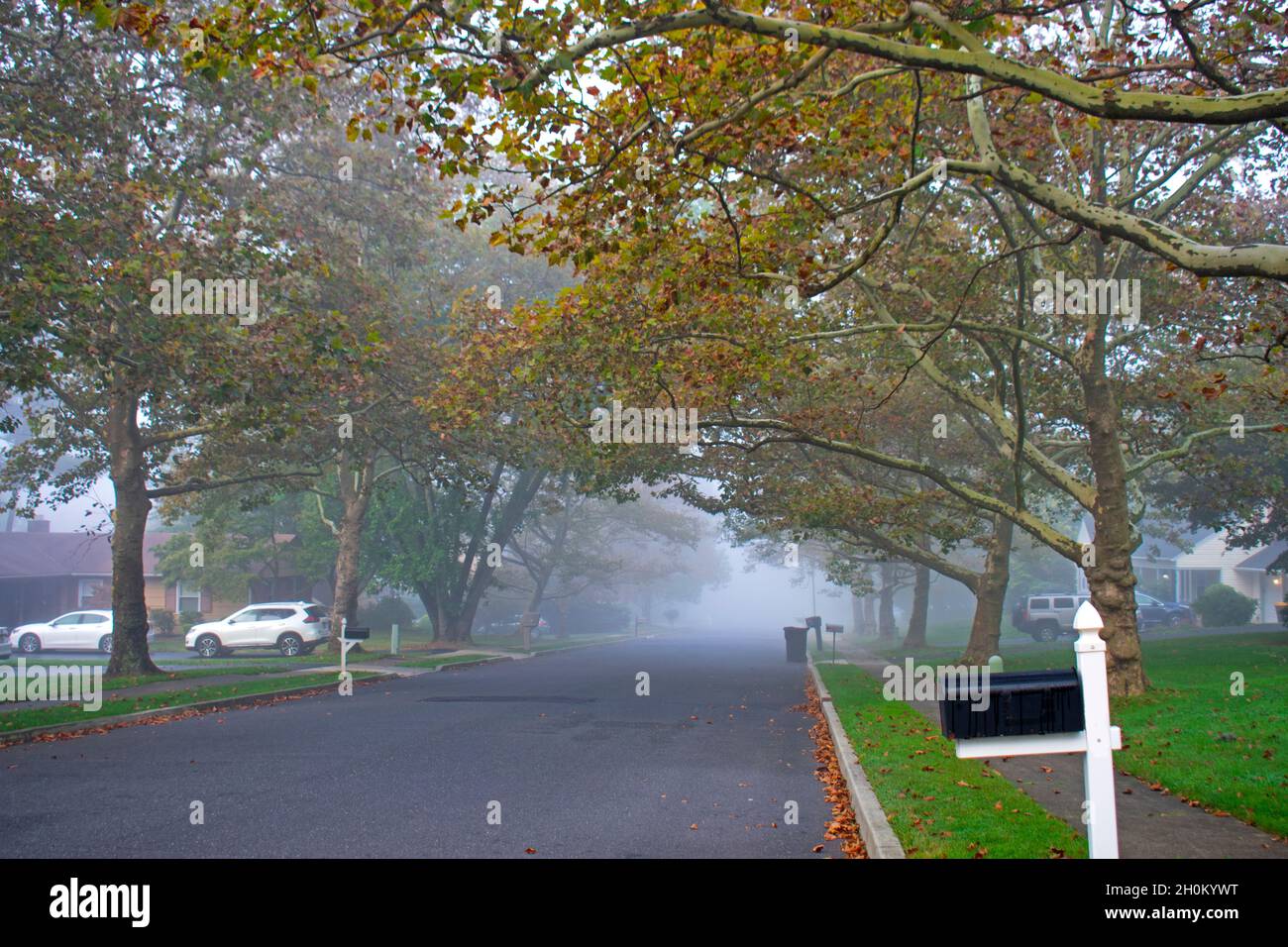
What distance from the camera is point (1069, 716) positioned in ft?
16.0

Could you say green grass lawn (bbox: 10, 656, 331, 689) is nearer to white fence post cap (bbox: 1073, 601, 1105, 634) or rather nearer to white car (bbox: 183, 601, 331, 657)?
white car (bbox: 183, 601, 331, 657)

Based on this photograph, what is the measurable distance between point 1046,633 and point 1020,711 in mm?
41990

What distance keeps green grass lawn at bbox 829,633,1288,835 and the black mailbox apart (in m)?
3.78

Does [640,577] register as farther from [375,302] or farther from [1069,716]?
[1069,716]

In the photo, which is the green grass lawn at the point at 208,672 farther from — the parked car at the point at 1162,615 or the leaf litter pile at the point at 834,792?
the parked car at the point at 1162,615

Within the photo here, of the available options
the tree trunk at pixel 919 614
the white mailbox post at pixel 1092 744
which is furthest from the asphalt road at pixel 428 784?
the tree trunk at pixel 919 614

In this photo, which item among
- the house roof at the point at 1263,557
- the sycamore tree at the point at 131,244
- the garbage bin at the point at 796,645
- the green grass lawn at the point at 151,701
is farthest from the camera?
the house roof at the point at 1263,557

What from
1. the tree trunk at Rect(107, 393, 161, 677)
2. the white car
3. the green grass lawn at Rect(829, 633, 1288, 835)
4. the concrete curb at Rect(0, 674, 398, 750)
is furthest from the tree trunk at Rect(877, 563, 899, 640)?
the tree trunk at Rect(107, 393, 161, 677)

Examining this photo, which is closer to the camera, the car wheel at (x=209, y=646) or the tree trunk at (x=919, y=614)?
the car wheel at (x=209, y=646)

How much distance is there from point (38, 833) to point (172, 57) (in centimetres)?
1556

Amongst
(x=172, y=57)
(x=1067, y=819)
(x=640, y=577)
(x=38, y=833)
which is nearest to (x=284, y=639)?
(x=172, y=57)

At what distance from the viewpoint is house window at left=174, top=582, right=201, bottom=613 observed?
47.9 m

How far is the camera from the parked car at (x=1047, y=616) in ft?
138

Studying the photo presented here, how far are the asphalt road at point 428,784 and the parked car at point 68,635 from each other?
2207cm
